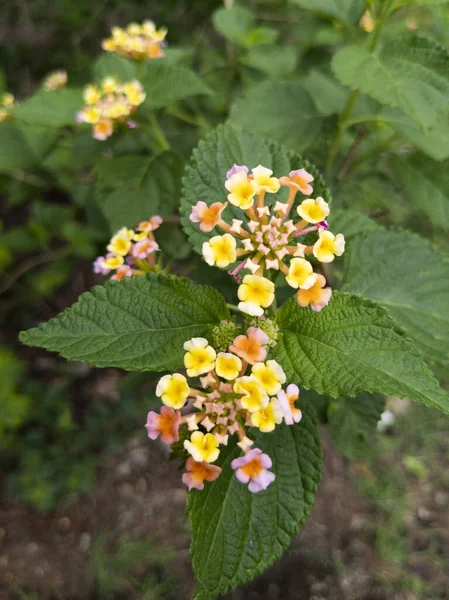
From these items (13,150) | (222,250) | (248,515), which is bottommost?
(13,150)

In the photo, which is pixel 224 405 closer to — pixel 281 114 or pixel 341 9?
pixel 281 114

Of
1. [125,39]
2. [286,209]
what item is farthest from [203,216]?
[125,39]

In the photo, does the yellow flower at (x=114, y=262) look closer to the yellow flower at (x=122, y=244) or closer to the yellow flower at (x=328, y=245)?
the yellow flower at (x=122, y=244)

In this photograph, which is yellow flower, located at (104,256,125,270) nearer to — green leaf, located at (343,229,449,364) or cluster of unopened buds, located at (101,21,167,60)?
green leaf, located at (343,229,449,364)

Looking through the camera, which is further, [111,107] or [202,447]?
[111,107]

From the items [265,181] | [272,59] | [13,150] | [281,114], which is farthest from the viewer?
[13,150]

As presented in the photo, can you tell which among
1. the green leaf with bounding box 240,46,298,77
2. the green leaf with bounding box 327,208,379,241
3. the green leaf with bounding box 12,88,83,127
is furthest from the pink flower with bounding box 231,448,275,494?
the green leaf with bounding box 240,46,298,77

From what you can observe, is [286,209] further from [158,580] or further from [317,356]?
[158,580]

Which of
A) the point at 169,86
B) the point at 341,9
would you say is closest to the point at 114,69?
the point at 169,86
